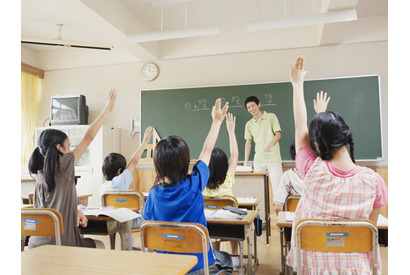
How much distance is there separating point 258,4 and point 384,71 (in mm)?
2226

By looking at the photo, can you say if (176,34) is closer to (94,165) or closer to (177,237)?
(94,165)

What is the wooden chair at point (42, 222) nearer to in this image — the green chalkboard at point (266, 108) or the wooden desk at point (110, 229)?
the wooden desk at point (110, 229)

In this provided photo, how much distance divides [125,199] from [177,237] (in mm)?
1485

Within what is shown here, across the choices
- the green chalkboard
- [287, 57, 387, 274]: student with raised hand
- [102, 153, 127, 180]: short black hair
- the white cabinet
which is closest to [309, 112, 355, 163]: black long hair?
[287, 57, 387, 274]: student with raised hand

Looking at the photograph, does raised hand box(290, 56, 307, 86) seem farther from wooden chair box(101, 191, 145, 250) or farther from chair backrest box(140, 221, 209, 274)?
wooden chair box(101, 191, 145, 250)

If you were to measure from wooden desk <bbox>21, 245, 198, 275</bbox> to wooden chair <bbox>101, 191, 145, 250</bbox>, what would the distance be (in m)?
1.69

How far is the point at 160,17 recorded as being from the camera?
4992 millimetres

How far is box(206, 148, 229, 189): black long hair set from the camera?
249 centimetres

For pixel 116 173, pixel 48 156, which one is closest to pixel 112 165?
pixel 116 173

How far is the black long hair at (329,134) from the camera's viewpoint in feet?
4.21

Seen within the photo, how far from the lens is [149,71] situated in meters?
5.86

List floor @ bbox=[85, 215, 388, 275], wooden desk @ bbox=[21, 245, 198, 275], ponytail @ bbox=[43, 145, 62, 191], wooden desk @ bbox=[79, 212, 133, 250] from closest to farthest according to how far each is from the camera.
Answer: wooden desk @ bbox=[21, 245, 198, 275] → ponytail @ bbox=[43, 145, 62, 191] → wooden desk @ bbox=[79, 212, 133, 250] → floor @ bbox=[85, 215, 388, 275]
